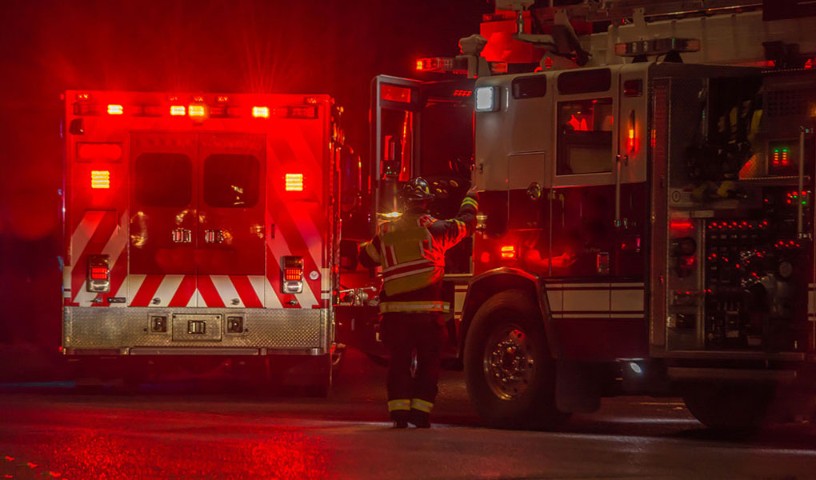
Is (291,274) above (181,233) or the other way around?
the other way around

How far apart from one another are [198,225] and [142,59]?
1195 cm

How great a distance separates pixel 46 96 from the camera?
23.6 metres

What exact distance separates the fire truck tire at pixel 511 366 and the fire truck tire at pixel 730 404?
3.18 feet

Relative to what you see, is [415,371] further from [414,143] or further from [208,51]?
[208,51]

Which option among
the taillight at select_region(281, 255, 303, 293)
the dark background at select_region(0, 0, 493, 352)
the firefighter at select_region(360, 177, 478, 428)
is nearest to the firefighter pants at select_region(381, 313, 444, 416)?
the firefighter at select_region(360, 177, 478, 428)

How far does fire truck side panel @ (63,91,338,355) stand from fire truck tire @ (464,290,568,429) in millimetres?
2689

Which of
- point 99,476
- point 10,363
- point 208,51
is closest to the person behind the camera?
point 99,476

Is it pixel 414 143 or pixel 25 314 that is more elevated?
pixel 414 143

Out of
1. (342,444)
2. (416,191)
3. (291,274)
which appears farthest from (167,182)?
(342,444)

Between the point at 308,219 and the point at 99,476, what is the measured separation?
217 inches

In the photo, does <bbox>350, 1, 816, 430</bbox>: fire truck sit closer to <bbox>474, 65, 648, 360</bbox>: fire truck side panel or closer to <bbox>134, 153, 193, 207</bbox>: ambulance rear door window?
<bbox>474, 65, 648, 360</bbox>: fire truck side panel

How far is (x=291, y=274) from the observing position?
12984 mm

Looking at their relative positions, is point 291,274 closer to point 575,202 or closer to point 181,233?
point 181,233

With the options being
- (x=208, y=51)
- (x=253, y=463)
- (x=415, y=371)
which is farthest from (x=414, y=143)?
(x=208, y=51)
